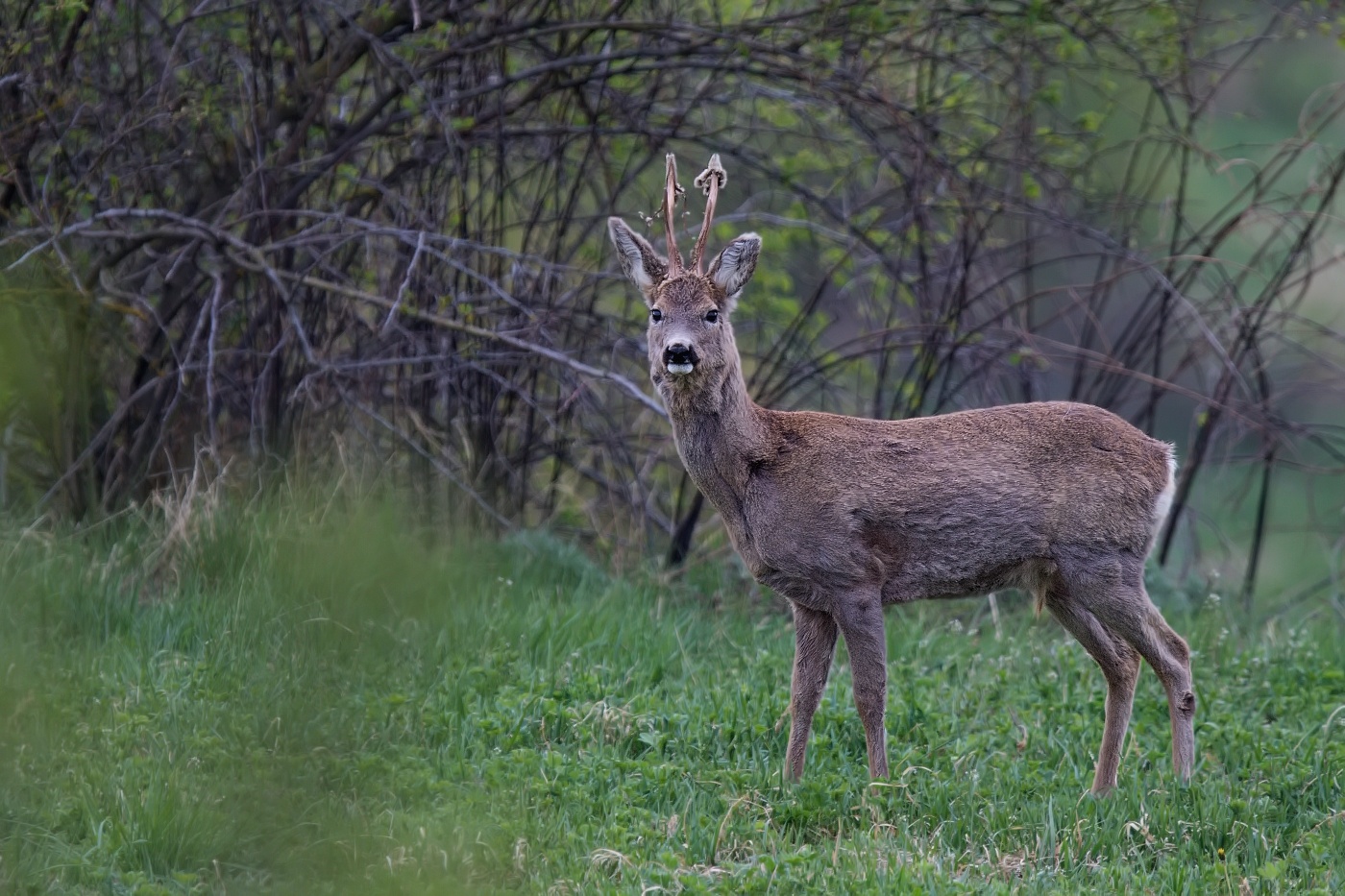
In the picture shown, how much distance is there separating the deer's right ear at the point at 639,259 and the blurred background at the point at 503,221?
3.59 feet

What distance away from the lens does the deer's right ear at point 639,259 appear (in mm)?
5520

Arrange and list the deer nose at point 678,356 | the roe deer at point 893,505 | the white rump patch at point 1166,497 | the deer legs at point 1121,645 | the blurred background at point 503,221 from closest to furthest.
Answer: the deer nose at point 678,356 < the roe deer at point 893,505 < the deer legs at point 1121,645 < the white rump patch at point 1166,497 < the blurred background at point 503,221

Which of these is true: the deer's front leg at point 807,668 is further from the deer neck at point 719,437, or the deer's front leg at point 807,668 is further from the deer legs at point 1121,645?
the deer legs at point 1121,645

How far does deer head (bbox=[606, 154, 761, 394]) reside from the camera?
5234 mm

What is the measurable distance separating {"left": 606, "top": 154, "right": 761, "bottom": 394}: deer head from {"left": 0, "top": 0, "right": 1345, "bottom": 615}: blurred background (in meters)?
1.15

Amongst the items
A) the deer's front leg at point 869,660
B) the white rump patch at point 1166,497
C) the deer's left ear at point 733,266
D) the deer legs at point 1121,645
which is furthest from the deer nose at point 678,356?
the white rump patch at point 1166,497

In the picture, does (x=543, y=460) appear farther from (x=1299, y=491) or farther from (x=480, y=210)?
(x=1299, y=491)

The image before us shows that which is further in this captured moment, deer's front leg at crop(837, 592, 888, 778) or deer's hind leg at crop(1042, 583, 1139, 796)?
deer's hind leg at crop(1042, 583, 1139, 796)

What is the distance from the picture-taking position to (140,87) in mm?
7629

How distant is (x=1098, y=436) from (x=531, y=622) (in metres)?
2.62

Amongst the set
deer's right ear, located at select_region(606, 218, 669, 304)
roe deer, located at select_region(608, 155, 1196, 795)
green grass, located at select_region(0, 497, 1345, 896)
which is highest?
deer's right ear, located at select_region(606, 218, 669, 304)

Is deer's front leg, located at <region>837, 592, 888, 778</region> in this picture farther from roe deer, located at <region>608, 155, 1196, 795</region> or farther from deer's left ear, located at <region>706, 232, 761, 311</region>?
deer's left ear, located at <region>706, 232, 761, 311</region>

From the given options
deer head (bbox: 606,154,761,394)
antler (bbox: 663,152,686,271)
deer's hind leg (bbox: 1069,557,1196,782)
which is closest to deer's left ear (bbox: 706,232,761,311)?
deer head (bbox: 606,154,761,394)

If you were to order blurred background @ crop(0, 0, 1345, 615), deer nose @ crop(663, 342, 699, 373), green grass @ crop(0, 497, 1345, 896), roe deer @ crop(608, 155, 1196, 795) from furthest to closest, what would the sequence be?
1. blurred background @ crop(0, 0, 1345, 615)
2. roe deer @ crop(608, 155, 1196, 795)
3. deer nose @ crop(663, 342, 699, 373)
4. green grass @ crop(0, 497, 1345, 896)
